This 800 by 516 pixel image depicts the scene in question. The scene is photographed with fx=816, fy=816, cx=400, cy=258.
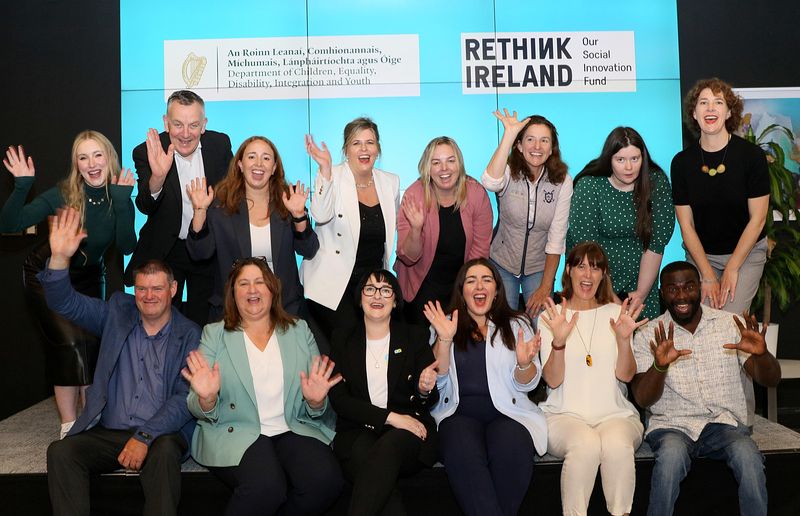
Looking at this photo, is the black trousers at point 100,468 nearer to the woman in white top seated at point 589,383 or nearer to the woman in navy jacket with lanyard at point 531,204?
the woman in white top seated at point 589,383

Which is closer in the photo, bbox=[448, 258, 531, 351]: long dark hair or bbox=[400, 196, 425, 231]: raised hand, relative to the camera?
bbox=[448, 258, 531, 351]: long dark hair

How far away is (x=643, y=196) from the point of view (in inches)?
176

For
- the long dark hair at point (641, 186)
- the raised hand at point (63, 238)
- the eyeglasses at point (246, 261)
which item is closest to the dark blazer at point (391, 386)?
the eyeglasses at point (246, 261)

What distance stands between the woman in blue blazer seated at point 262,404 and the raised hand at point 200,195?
0.47m

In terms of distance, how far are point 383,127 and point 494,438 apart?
3425 mm

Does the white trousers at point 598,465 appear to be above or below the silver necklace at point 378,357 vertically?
below

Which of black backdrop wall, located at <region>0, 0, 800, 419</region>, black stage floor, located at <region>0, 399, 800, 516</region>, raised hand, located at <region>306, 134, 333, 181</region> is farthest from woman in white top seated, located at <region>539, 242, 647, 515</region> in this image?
black backdrop wall, located at <region>0, 0, 800, 419</region>

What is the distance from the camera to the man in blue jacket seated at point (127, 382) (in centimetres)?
363

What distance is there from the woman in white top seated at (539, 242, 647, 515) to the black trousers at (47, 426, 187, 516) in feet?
5.70

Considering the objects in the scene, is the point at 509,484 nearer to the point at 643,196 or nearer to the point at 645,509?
the point at 645,509

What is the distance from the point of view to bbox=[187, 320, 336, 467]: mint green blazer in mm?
3684

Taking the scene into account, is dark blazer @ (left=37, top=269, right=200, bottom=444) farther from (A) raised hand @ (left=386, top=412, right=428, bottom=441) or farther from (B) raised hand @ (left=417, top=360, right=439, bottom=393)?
(B) raised hand @ (left=417, top=360, right=439, bottom=393)

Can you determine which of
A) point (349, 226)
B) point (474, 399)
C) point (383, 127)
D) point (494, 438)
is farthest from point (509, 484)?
point (383, 127)

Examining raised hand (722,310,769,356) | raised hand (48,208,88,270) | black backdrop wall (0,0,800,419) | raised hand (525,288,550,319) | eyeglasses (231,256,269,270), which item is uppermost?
black backdrop wall (0,0,800,419)
